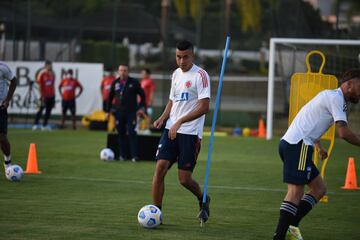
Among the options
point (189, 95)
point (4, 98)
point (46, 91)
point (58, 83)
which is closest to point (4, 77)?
point (4, 98)

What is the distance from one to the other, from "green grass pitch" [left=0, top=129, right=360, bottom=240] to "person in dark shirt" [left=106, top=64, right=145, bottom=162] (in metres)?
0.72

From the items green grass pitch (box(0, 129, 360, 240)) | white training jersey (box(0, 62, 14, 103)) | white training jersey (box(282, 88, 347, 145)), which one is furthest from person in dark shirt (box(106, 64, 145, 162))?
white training jersey (box(282, 88, 347, 145))

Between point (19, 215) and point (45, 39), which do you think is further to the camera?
point (45, 39)

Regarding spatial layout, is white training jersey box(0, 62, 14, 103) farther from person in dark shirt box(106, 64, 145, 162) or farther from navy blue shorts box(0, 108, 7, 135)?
person in dark shirt box(106, 64, 145, 162)

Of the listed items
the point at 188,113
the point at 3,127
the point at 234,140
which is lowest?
the point at 234,140

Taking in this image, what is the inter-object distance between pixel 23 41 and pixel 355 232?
23.3m

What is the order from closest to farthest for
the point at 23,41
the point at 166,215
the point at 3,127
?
the point at 166,215
the point at 3,127
the point at 23,41

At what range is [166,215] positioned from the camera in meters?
10.7

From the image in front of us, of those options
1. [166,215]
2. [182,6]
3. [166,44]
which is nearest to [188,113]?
[166,215]

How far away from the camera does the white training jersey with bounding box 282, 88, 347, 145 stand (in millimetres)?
8508

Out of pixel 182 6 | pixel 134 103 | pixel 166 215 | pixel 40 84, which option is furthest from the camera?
pixel 182 6

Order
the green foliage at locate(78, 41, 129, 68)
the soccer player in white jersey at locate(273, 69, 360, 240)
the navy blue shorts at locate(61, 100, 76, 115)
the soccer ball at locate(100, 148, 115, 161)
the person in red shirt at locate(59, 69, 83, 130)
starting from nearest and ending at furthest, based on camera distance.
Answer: the soccer player in white jersey at locate(273, 69, 360, 240) → the soccer ball at locate(100, 148, 115, 161) → the person in red shirt at locate(59, 69, 83, 130) → the navy blue shorts at locate(61, 100, 76, 115) → the green foliage at locate(78, 41, 129, 68)

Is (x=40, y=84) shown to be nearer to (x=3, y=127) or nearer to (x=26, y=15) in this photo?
(x=26, y=15)

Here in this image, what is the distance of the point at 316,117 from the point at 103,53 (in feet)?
84.1
